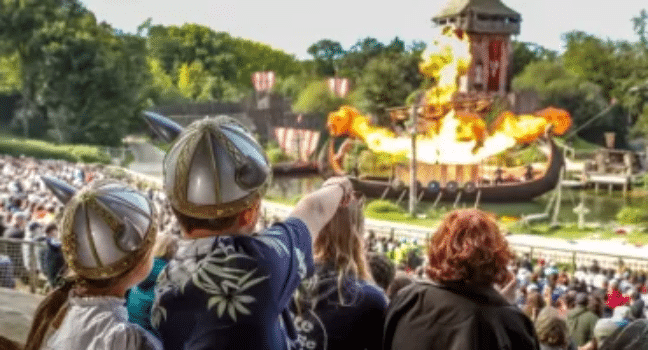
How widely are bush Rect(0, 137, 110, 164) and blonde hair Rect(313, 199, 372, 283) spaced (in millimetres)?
45332

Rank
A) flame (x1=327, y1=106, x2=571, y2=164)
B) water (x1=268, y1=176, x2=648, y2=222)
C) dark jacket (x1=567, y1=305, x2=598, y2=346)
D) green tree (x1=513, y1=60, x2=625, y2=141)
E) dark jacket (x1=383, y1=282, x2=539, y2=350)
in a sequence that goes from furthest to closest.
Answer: green tree (x1=513, y1=60, x2=625, y2=141) → flame (x1=327, y1=106, x2=571, y2=164) → water (x1=268, y1=176, x2=648, y2=222) → dark jacket (x1=567, y1=305, x2=598, y2=346) → dark jacket (x1=383, y1=282, x2=539, y2=350)

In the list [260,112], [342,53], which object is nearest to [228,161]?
[260,112]

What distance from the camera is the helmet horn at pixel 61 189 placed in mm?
3015

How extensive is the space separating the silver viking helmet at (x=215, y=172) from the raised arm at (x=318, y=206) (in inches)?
6.6

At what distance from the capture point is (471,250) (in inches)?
132

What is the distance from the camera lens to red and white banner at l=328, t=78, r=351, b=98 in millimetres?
60781

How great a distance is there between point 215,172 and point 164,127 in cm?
47

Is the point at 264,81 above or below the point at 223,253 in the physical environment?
above

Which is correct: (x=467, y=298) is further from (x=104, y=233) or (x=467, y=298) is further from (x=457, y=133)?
(x=457, y=133)

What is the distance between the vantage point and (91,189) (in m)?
2.92

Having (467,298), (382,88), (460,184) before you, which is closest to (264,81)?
(382,88)

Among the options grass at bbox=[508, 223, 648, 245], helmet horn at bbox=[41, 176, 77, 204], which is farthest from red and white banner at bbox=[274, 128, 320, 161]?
helmet horn at bbox=[41, 176, 77, 204]

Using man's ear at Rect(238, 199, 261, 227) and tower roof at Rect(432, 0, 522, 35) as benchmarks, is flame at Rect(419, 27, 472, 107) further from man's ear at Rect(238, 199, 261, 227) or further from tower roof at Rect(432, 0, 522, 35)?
man's ear at Rect(238, 199, 261, 227)

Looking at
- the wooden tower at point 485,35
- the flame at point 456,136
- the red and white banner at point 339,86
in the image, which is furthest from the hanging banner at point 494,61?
the flame at point 456,136
